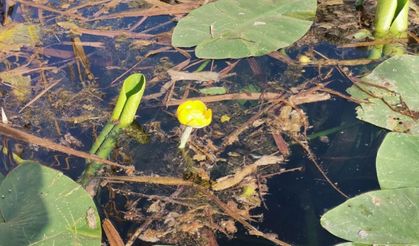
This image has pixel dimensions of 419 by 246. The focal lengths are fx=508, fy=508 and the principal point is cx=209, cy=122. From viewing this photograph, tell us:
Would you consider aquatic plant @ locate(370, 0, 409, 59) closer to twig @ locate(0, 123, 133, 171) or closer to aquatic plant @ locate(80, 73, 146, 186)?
aquatic plant @ locate(80, 73, 146, 186)

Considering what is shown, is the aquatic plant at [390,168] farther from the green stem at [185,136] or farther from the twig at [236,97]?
the green stem at [185,136]

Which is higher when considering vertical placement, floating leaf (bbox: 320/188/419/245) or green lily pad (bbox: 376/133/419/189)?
green lily pad (bbox: 376/133/419/189)


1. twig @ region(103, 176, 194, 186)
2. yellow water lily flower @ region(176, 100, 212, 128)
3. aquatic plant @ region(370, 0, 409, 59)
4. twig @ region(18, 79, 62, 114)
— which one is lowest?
twig @ region(103, 176, 194, 186)

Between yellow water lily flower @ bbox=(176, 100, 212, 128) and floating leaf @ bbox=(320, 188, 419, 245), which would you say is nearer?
floating leaf @ bbox=(320, 188, 419, 245)

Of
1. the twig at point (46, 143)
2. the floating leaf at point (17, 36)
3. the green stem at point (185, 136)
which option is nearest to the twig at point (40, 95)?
the twig at point (46, 143)

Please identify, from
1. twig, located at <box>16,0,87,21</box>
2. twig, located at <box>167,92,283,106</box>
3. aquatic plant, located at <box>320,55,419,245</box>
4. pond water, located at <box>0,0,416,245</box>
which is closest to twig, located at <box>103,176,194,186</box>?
pond water, located at <box>0,0,416,245</box>

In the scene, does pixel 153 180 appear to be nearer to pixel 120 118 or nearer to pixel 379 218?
pixel 120 118

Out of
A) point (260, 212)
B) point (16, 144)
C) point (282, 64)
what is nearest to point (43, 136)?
point (16, 144)
